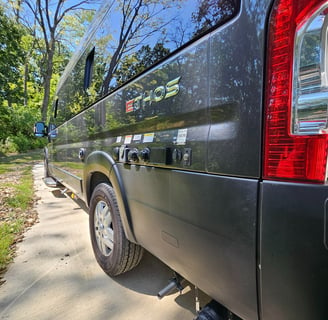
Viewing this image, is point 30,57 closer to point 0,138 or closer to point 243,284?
point 0,138

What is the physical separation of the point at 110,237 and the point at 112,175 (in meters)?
0.61

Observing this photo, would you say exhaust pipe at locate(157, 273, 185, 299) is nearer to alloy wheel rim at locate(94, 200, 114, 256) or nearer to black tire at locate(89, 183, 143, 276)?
black tire at locate(89, 183, 143, 276)

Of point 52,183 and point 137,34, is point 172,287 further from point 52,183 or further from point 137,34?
point 52,183

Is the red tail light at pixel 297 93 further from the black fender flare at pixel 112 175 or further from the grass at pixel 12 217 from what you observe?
the grass at pixel 12 217

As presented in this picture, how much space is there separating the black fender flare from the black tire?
139 millimetres

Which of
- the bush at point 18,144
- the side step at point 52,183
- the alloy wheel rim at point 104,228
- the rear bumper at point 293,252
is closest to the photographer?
the rear bumper at point 293,252

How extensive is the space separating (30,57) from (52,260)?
928 inches

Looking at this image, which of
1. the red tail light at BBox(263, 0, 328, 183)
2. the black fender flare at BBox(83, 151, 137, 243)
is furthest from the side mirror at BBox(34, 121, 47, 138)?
the red tail light at BBox(263, 0, 328, 183)

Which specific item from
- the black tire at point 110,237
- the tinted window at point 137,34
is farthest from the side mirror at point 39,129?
the black tire at point 110,237

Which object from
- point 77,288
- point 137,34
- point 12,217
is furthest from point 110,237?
point 12,217

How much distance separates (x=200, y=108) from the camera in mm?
1161

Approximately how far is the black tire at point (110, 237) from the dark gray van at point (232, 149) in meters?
0.21

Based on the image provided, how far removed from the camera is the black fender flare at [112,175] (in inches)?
71.2

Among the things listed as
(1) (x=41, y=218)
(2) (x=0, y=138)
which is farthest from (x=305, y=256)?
(2) (x=0, y=138)
